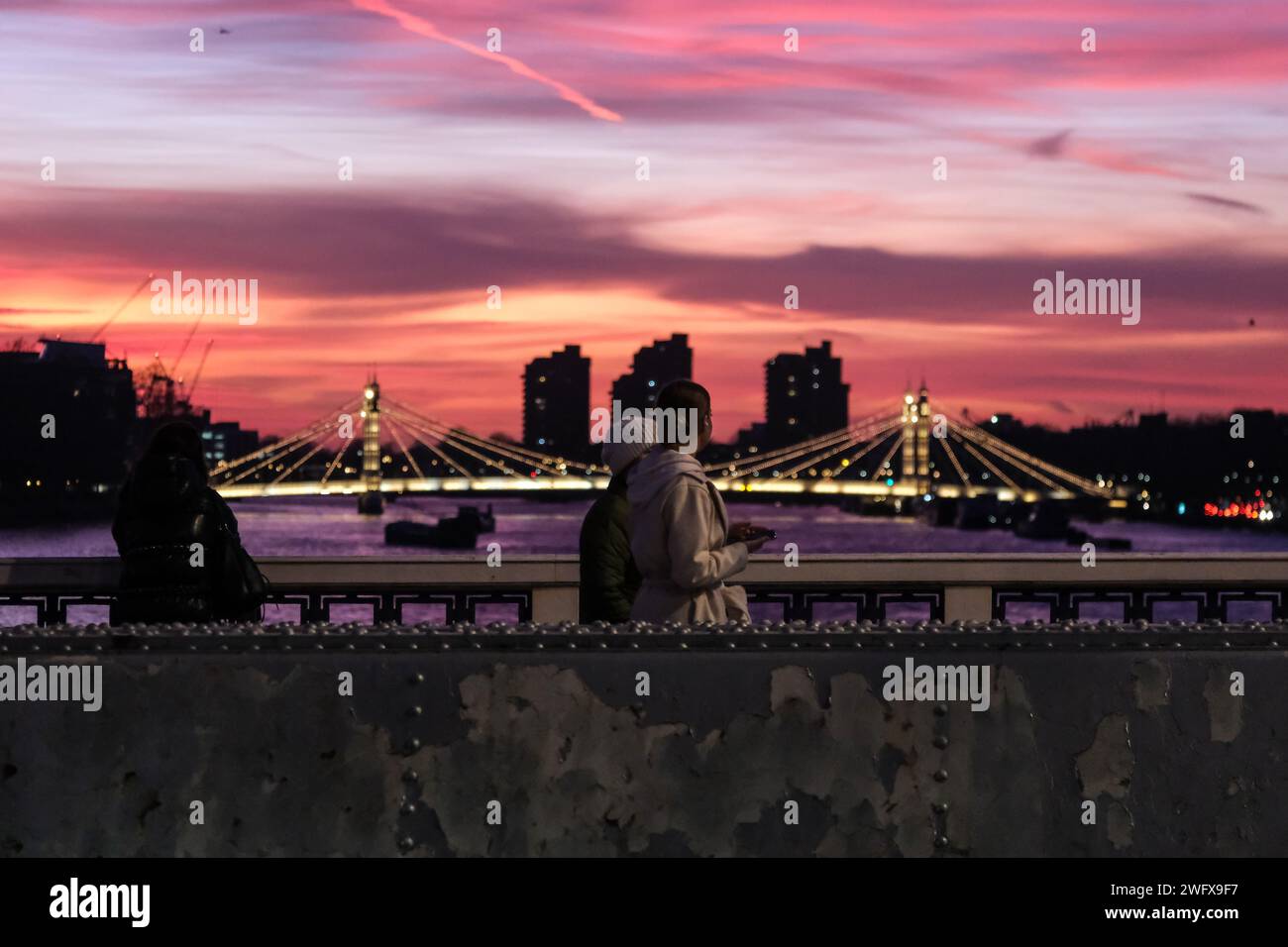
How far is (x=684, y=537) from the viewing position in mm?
4824

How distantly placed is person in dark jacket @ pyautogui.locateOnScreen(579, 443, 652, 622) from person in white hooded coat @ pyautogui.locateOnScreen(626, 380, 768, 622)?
0.31 metres

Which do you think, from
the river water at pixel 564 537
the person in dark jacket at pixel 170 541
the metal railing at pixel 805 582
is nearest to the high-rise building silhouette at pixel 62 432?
the river water at pixel 564 537

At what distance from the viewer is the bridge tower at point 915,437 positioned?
8934cm

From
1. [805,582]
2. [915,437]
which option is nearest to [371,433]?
[915,437]

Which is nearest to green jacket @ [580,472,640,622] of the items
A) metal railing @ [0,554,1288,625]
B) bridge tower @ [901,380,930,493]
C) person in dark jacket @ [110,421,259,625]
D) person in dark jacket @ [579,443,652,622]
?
person in dark jacket @ [579,443,652,622]

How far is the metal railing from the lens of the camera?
827 cm

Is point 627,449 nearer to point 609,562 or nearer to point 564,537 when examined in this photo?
point 609,562

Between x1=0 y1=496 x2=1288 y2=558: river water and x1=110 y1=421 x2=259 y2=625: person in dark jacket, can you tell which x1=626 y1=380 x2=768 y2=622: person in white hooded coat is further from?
x1=0 y1=496 x2=1288 y2=558: river water

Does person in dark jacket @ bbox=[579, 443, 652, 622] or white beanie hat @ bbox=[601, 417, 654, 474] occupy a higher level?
white beanie hat @ bbox=[601, 417, 654, 474]
